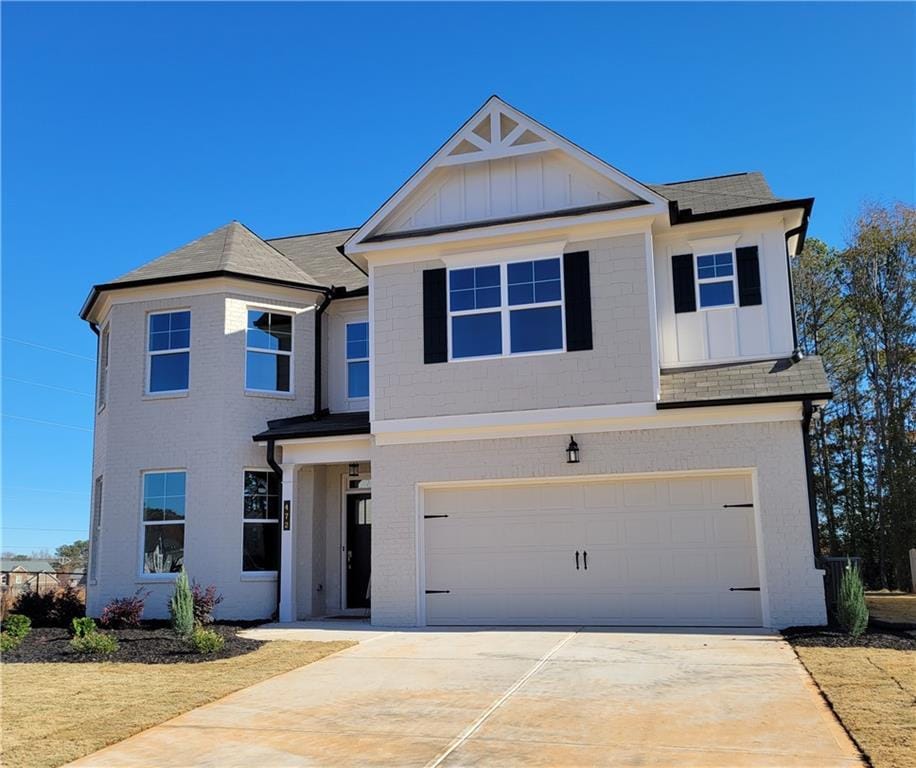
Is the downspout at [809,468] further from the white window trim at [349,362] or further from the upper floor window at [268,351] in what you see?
the upper floor window at [268,351]

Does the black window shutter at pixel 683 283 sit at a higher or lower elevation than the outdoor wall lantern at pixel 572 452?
higher

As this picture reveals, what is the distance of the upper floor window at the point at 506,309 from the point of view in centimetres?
1412

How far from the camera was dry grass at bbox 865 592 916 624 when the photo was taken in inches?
551

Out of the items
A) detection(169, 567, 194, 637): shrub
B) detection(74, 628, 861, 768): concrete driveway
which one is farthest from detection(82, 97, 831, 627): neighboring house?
detection(169, 567, 194, 637): shrub

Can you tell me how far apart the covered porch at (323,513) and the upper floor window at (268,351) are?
831 mm

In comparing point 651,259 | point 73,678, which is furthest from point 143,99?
point 73,678

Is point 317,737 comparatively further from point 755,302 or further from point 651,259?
point 755,302

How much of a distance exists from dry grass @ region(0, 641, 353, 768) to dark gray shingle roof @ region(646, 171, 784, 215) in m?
9.63

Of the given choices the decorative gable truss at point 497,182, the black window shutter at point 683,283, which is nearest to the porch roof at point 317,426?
the decorative gable truss at point 497,182

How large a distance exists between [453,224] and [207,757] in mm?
10219

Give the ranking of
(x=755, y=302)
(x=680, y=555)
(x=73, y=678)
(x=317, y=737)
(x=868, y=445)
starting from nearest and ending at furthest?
(x=317, y=737) → (x=73, y=678) → (x=680, y=555) → (x=755, y=302) → (x=868, y=445)

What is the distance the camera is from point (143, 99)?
1856cm

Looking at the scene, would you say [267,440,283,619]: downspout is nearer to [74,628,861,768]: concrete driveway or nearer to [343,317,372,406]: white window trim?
[343,317,372,406]: white window trim

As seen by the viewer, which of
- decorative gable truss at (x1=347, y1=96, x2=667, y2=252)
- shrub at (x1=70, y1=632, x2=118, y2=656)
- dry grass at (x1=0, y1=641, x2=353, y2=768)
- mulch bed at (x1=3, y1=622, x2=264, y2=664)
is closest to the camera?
dry grass at (x1=0, y1=641, x2=353, y2=768)
